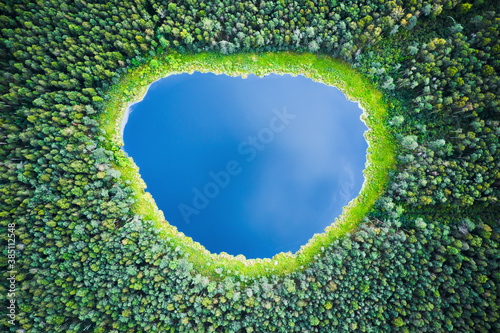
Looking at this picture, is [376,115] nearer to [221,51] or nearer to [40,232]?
[221,51]

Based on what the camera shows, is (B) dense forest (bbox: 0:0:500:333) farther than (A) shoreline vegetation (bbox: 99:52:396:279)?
No

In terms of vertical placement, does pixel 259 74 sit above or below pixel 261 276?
above

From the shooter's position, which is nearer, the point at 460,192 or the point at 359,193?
the point at 460,192

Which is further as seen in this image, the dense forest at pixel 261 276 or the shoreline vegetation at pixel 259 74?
the shoreline vegetation at pixel 259 74

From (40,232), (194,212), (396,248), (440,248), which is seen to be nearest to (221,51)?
(194,212)

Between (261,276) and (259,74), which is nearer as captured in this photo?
(261,276)
